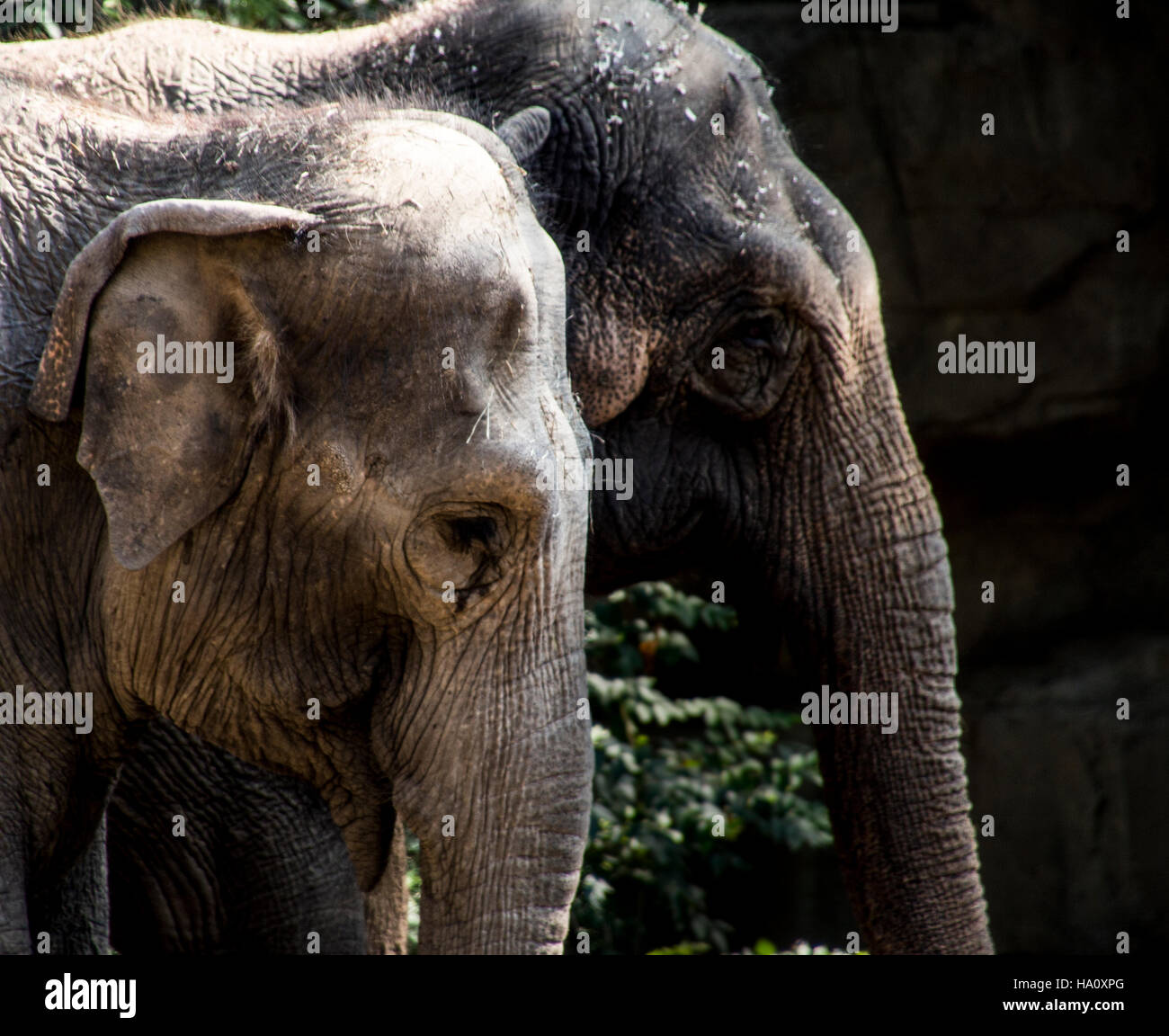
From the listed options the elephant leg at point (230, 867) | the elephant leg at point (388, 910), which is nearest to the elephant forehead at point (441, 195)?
the elephant leg at point (230, 867)

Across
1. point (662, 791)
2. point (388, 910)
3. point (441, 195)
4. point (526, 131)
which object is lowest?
point (388, 910)

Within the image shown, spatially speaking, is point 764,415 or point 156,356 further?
point 764,415

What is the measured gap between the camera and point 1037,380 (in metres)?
6.43

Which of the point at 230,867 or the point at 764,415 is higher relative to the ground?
the point at 764,415

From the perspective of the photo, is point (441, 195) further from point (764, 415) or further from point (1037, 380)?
point (1037, 380)

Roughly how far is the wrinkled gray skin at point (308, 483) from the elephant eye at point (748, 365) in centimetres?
113

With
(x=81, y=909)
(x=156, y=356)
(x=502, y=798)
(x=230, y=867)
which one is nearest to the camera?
(x=156, y=356)

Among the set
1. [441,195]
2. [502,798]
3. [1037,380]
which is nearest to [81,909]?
[502,798]

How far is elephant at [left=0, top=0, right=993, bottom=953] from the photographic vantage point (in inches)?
135

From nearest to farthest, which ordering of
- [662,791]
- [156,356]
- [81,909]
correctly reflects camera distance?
[156,356]
[81,909]
[662,791]

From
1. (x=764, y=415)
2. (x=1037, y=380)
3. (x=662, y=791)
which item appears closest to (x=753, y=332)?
(x=764, y=415)

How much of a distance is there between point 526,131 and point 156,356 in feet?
3.91

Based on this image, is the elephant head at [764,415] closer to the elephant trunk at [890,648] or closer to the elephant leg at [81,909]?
the elephant trunk at [890,648]

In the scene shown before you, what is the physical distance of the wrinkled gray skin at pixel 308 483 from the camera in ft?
7.48
